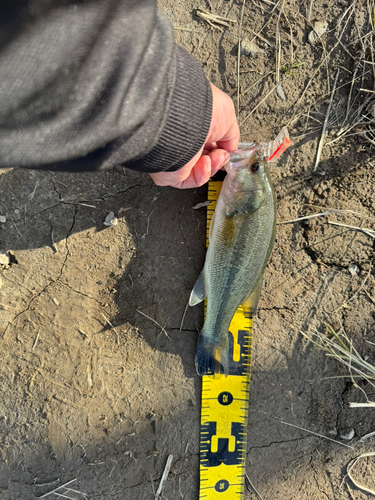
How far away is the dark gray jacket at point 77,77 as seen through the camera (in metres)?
1.40

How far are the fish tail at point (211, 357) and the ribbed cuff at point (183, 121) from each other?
5.34ft

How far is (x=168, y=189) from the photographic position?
3.06m

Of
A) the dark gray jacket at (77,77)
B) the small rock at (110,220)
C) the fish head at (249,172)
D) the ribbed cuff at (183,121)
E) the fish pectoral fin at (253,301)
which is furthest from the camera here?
the small rock at (110,220)

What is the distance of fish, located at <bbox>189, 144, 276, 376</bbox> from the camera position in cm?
266

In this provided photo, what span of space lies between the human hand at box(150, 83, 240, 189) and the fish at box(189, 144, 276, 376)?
0.45 feet

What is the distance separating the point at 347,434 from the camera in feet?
10.4

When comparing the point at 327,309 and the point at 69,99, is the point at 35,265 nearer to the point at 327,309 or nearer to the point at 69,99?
the point at 69,99

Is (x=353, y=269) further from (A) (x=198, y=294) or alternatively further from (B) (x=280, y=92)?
(B) (x=280, y=92)

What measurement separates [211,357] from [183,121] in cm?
206

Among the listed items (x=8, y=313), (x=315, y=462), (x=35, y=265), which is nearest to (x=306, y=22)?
(x=35, y=265)

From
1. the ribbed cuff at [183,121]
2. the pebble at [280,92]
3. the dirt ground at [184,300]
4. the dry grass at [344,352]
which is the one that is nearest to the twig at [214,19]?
the dirt ground at [184,300]

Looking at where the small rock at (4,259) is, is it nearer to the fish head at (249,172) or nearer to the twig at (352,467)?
the fish head at (249,172)

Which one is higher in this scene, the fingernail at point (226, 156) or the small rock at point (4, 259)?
the fingernail at point (226, 156)

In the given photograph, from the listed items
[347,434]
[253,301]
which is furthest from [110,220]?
[347,434]
